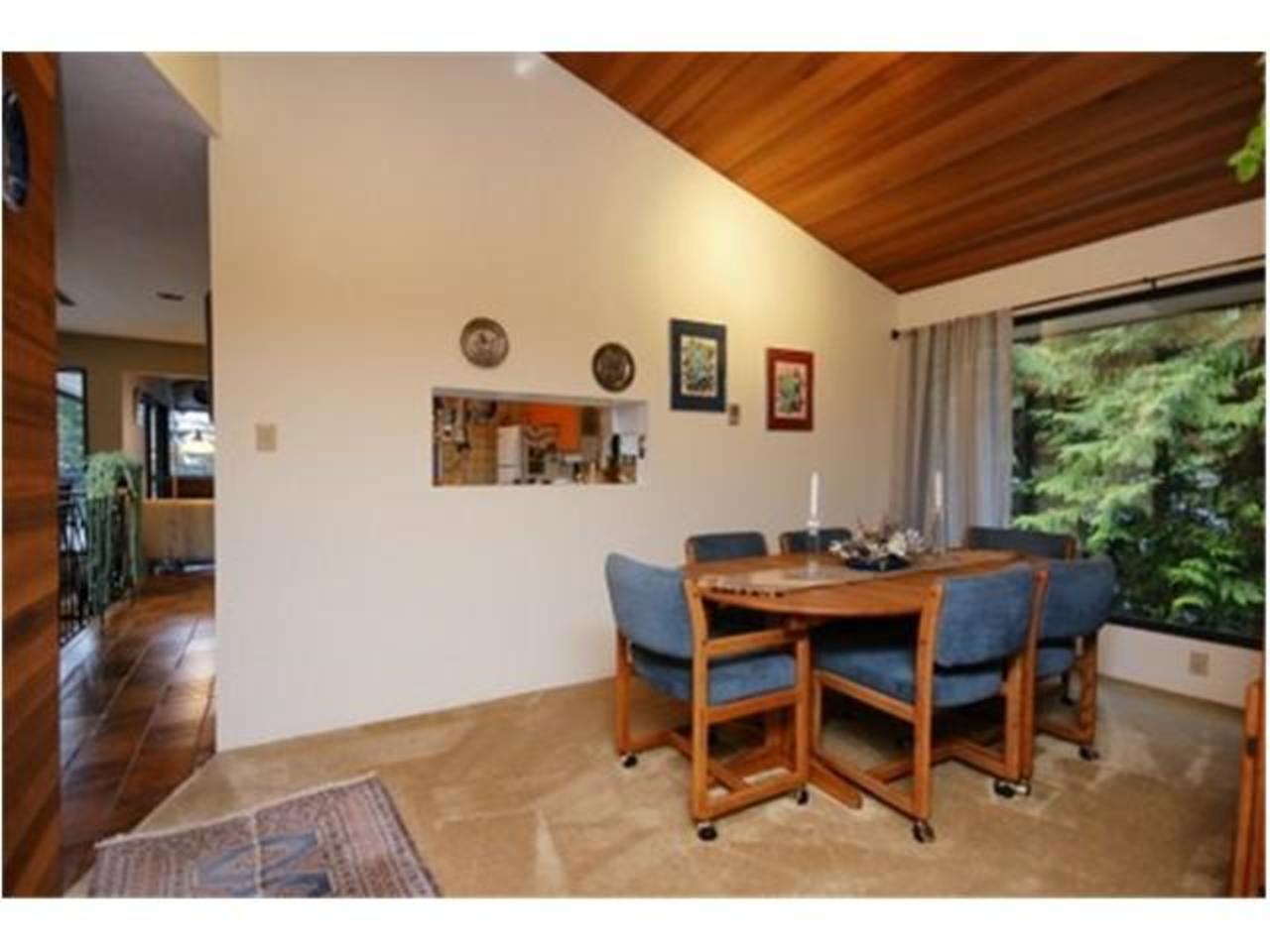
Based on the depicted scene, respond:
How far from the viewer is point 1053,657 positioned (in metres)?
2.49

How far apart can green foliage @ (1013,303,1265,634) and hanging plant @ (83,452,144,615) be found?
233 inches

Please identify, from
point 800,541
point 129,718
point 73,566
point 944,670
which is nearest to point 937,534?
point 800,541

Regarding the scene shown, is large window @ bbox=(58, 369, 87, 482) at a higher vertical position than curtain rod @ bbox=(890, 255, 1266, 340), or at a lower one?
lower

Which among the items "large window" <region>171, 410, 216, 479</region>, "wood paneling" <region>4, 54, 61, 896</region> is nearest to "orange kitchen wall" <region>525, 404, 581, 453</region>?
"wood paneling" <region>4, 54, 61, 896</region>

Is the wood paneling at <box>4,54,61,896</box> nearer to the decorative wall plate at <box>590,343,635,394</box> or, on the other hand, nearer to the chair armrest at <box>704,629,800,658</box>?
the chair armrest at <box>704,629,800,658</box>

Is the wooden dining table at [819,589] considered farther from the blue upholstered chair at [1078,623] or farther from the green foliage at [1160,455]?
the green foliage at [1160,455]

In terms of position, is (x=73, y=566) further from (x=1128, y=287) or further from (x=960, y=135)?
(x=1128, y=287)

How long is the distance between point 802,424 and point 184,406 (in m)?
7.90

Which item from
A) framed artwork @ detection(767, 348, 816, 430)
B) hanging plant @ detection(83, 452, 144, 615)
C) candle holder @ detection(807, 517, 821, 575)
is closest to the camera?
candle holder @ detection(807, 517, 821, 575)

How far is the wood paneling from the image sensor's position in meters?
1.23

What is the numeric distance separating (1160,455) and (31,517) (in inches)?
172

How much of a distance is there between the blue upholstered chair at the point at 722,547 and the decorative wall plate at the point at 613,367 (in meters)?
0.94
